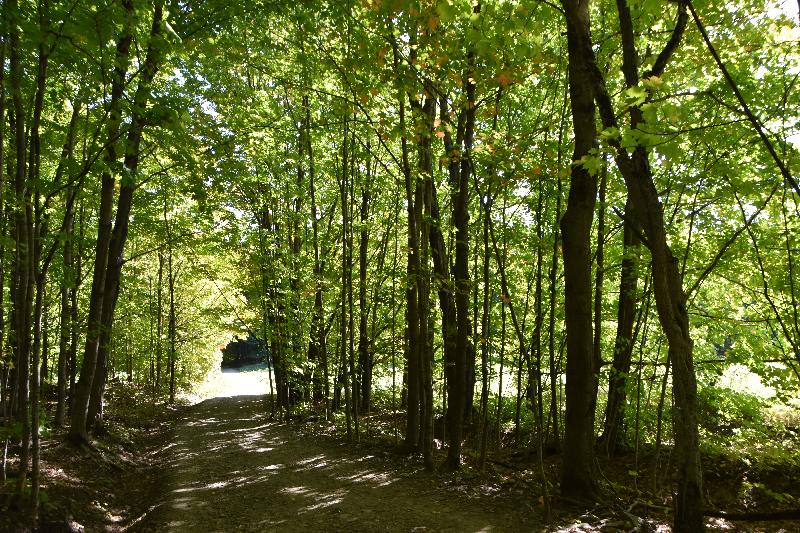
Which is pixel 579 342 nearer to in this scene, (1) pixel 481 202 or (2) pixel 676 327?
(2) pixel 676 327

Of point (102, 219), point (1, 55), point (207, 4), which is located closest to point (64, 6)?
point (1, 55)

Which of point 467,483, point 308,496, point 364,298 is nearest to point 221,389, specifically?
point 364,298

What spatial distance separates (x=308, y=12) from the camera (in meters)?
7.76

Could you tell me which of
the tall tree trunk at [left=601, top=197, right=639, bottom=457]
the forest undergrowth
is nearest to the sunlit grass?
the forest undergrowth

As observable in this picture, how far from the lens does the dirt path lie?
5.84 m

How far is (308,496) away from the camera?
23.2 ft

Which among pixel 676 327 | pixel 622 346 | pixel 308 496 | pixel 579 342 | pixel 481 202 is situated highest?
pixel 481 202

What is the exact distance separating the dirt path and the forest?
705 mm

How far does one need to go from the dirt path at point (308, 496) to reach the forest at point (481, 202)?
0.71 m

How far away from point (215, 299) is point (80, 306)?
5.25 meters

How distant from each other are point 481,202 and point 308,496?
16.0 ft

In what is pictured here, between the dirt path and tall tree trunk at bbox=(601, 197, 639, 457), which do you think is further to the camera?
tall tree trunk at bbox=(601, 197, 639, 457)

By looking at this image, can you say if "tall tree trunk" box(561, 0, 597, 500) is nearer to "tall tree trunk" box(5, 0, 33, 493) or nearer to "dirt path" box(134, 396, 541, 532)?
"dirt path" box(134, 396, 541, 532)

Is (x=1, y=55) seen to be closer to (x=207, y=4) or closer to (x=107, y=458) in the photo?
(x=207, y=4)
